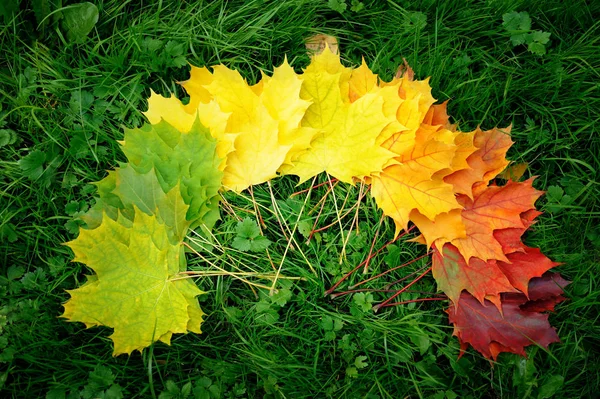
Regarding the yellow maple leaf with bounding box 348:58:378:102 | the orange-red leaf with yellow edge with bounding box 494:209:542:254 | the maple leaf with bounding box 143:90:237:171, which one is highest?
the yellow maple leaf with bounding box 348:58:378:102

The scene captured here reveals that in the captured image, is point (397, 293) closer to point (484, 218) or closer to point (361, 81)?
point (484, 218)

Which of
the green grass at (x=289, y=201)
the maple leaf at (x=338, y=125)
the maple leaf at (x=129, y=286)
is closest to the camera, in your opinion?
the maple leaf at (x=129, y=286)

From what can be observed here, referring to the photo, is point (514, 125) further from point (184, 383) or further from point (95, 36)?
point (95, 36)

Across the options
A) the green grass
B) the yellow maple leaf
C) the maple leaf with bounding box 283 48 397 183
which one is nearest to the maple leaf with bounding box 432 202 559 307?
the green grass

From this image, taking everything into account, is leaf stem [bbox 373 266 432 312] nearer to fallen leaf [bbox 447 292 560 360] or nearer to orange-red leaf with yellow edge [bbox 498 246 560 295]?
fallen leaf [bbox 447 292 560 360]

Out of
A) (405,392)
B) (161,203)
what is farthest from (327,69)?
(405,392)

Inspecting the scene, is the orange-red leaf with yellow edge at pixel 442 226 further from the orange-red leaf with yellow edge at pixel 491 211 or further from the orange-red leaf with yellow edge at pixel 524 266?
the orange-red leaf with yellow edge at pixel 524 266

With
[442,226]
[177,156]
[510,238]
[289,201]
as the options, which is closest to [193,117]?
[177,156]

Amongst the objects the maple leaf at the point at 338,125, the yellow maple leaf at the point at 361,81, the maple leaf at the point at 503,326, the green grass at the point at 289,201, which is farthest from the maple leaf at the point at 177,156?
the maple leaf at the point at 503,326
